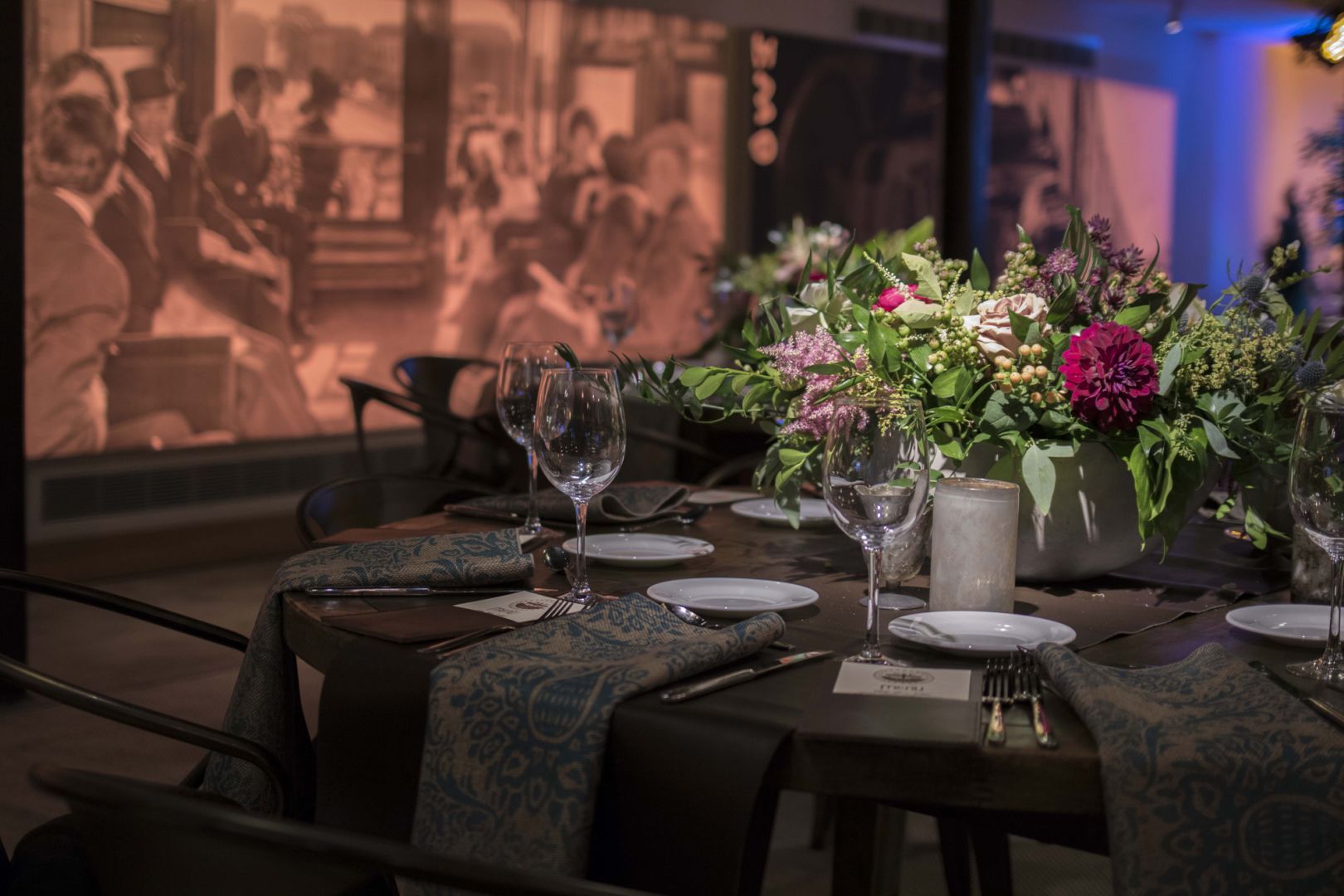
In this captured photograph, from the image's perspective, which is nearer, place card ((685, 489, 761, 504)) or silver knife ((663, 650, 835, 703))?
silver knife ((663, 650, 835, 703))

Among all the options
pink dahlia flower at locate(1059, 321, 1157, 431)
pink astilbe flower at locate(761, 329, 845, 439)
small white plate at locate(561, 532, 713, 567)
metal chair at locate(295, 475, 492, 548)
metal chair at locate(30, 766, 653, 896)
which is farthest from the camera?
metal chair at locate(295, 475, 492, 548)

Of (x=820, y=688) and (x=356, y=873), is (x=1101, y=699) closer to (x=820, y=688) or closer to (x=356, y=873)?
(x=820, y=688)

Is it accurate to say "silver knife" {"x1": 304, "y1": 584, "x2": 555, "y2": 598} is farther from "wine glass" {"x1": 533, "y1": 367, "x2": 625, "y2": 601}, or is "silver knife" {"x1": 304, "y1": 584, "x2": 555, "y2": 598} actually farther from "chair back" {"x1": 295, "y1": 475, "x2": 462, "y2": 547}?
"chair back" {"x1": 295, "y1": 475, "x2": 462, "y2": 547}

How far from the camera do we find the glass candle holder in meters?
1.43

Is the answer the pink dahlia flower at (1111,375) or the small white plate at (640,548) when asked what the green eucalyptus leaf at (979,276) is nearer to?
the pink dahlia flower at (1111,375)

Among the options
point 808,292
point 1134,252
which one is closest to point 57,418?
point 808,292

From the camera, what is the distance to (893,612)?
1.48 m

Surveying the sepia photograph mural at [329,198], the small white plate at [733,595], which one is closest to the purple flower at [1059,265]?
the small white plate at [733,595]

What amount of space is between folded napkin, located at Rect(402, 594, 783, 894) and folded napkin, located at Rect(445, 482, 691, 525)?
729 mm

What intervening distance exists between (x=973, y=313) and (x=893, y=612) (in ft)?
1.19

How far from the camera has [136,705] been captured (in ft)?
4.61

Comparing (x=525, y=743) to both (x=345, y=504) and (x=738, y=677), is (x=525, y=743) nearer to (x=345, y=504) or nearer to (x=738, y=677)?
(x=738, y=677)

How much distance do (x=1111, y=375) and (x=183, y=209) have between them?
4.45 meters

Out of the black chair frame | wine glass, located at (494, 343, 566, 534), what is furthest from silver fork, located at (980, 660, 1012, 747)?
wine glass, located at (494, 343, 566, 534)
